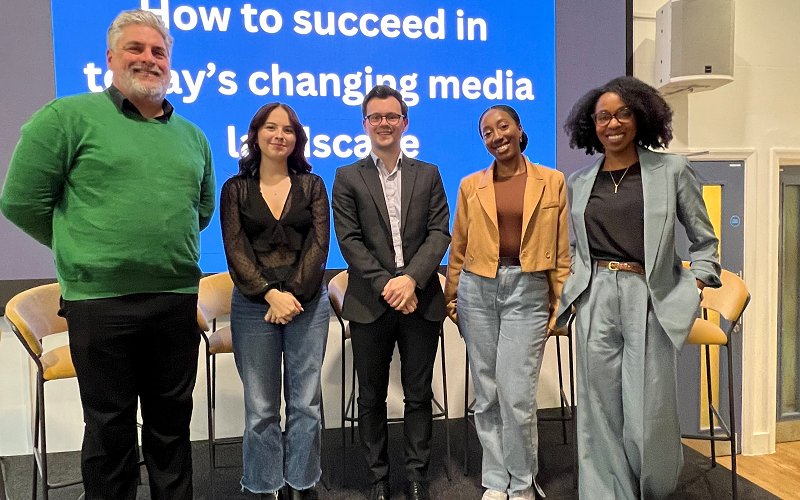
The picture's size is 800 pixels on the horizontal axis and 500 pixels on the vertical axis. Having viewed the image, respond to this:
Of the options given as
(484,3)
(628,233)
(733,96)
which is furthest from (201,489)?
(733,96)

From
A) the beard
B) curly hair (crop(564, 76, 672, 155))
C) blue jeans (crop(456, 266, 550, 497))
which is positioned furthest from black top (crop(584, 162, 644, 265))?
the beard

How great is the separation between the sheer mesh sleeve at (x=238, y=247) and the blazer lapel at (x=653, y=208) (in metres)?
1.45

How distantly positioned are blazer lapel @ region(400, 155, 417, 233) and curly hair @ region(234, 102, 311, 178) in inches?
15.9

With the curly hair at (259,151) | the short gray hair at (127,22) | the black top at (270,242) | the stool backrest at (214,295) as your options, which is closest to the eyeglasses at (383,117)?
the curly hair at (259,151)

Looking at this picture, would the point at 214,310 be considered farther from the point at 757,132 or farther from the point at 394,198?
the point at 757,132

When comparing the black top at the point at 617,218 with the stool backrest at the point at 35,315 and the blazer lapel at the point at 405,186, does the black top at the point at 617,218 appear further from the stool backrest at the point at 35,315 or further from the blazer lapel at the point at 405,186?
the stool backrest at the point at 35,315

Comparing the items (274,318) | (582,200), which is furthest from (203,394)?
(582,200)

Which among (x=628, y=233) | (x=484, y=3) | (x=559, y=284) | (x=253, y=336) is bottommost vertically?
(x=253, y=336)

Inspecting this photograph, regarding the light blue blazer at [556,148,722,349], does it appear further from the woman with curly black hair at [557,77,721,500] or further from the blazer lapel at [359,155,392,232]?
the blazer lapel at [359,155,392,232]

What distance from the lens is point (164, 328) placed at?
1738 mm

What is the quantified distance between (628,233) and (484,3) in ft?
6.15

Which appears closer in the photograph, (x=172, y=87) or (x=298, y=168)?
(x=298, y=168)

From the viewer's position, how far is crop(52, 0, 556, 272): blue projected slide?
9.14 feet

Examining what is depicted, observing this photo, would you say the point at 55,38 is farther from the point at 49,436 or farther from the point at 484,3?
the point at 484,3
